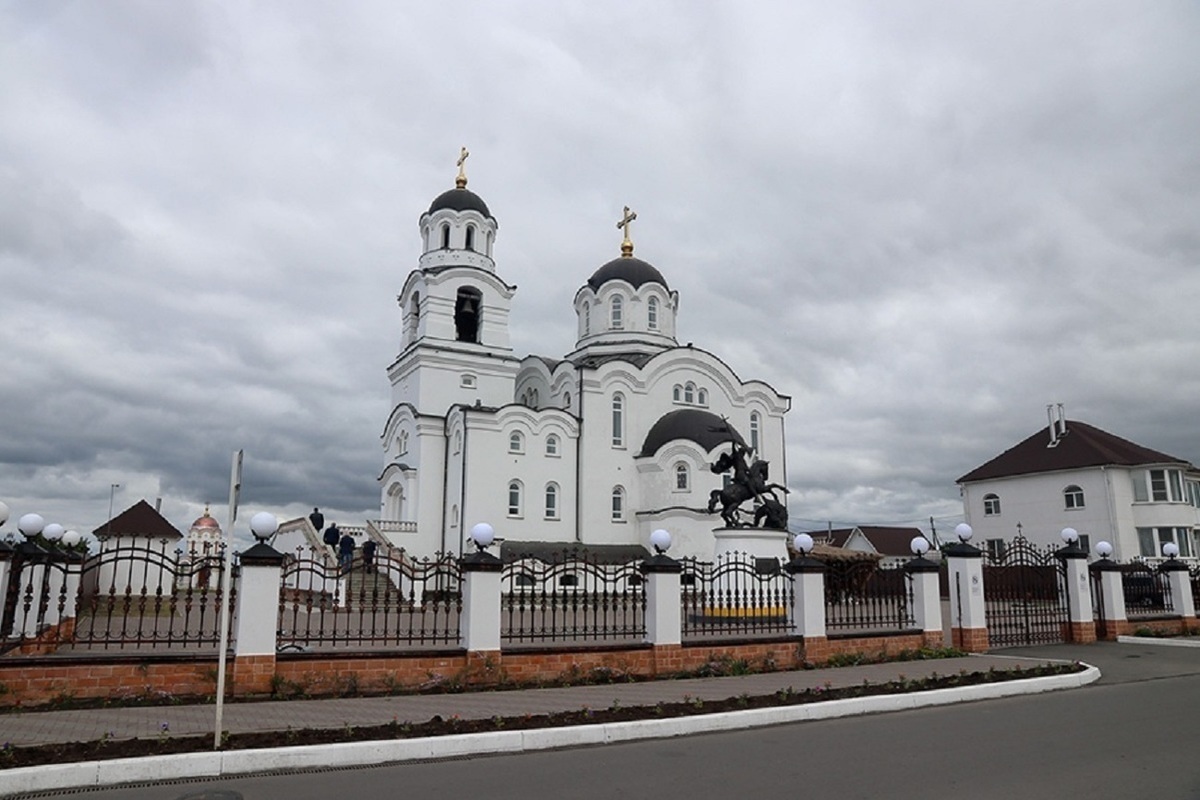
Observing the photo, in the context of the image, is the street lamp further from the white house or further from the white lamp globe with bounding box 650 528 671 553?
the white house

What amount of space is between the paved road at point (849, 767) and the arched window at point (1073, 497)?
101 ft

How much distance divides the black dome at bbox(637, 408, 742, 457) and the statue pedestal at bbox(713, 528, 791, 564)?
48.2 feet

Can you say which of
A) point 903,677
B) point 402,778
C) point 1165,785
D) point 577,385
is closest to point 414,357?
point 577,385

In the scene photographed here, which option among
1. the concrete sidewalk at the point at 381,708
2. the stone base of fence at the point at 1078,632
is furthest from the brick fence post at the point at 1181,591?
the concrete sidewalk at the point at 381,708

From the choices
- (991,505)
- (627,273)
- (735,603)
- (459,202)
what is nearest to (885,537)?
(991,505)

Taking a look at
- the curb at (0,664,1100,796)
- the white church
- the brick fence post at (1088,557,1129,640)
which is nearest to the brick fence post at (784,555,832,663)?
the curb at (0,664,1100,796)

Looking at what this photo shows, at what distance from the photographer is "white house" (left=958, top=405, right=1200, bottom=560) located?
3584cm

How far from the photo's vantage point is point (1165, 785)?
21.4 feet

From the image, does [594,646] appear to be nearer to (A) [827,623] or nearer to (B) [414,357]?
(A) [827,623]

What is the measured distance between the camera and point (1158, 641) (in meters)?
18.0

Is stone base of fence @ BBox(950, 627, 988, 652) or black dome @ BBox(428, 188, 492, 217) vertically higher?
black dome @ BBox(428, 188, 492, 217)

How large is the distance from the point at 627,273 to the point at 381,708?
34.6 meters

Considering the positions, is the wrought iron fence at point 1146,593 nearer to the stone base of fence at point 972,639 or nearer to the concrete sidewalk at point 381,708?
the stone base of fence at point 972,639

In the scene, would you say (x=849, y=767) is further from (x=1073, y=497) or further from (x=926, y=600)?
(x=1073, y=497)
